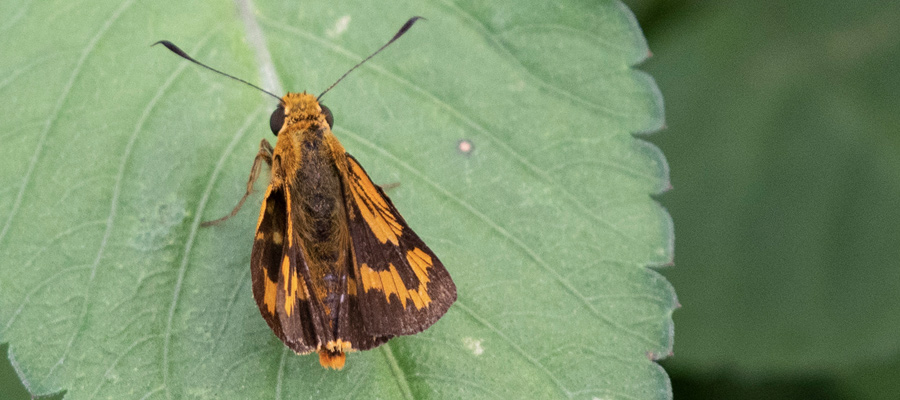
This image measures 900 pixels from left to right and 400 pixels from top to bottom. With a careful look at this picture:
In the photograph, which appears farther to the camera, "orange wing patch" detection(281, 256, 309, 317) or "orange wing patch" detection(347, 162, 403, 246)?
"orange wing patch" detection(347, 162, 403, 246)

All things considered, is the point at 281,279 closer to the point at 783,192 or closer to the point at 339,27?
the point at 339,27

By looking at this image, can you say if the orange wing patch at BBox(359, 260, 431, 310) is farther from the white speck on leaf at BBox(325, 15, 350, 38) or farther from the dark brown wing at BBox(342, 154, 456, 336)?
the white speck on leaf at BBox(325, 15, 350, 38)

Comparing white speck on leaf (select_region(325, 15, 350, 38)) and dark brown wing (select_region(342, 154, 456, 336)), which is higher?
white speck on leaf (select_region(325, 15, 350, 38))

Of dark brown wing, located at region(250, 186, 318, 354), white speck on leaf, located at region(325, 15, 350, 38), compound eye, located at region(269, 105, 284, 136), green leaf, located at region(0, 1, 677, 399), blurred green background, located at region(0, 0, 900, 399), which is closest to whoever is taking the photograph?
dark brown wing, located at region(250, 186, 318, 354)

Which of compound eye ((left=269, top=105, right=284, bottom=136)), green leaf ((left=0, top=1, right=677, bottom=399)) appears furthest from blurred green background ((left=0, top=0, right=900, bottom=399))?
compound eye ((left=269, top=105, right=284, bottom=136))

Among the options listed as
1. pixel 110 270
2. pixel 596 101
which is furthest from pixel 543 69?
pixel 110 270

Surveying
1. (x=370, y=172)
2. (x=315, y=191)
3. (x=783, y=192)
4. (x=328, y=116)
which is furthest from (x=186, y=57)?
(x=783, y=192)

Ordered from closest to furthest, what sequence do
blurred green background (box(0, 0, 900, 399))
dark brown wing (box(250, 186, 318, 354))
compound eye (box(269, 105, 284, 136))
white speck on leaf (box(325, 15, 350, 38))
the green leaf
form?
dark brown wing (box(250, 186, 318, 354)) < the green leaf < compound eye (box(269, 105, 284, 136)) < white speck on leaf (box(325, 15, 350, 38)) < blurred green background (box(0, 0, 900, 399))
